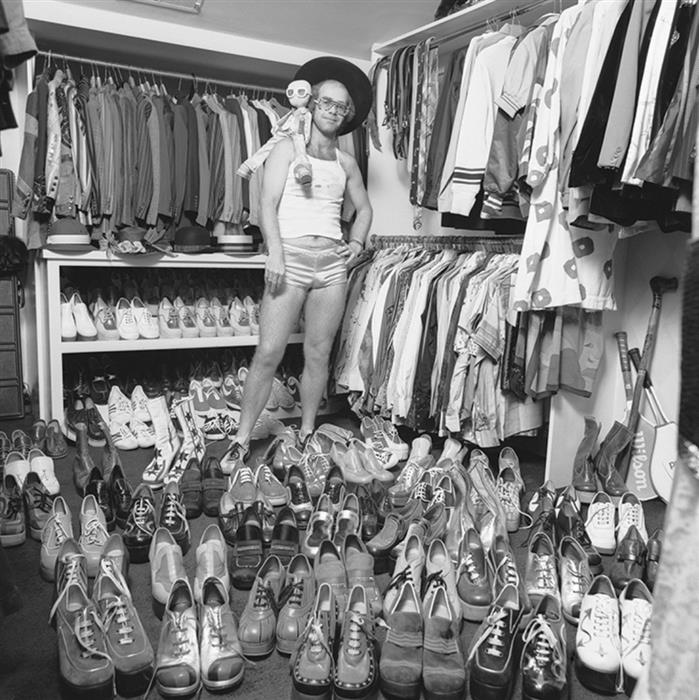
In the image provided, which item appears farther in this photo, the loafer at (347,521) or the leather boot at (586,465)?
the leather boot at (586,465)

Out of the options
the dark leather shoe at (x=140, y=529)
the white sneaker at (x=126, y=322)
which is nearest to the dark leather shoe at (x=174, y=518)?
the dark leather shoe at (x=140, y=529)

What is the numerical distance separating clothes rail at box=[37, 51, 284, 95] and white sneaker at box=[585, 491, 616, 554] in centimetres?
287

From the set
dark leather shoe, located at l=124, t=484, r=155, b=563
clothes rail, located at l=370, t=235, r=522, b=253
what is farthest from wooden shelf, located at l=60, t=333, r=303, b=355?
dark leather shoe, located at l=124, t=484, r=155, b=563

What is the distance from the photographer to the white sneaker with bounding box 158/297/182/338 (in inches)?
135

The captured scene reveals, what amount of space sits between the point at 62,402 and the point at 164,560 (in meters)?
1.63

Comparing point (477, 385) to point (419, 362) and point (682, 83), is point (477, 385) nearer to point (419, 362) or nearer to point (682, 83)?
point (419, 362)

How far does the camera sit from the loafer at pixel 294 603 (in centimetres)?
153

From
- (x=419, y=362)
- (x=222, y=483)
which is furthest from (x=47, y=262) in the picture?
(x=419, y=362)

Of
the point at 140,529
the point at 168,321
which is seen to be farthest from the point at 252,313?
the point at 140,529

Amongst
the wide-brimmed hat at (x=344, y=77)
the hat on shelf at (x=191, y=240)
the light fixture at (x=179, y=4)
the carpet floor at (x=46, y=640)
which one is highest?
the light fixture at (x=179, y=4)

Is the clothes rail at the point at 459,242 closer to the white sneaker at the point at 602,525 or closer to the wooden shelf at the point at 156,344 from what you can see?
the wooden shelf at the point at 156,344

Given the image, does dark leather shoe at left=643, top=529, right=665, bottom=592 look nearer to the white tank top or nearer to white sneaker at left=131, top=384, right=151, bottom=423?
the white tank top

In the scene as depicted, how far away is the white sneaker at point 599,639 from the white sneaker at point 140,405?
7.14 feet

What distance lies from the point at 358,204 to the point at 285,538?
159 cm
